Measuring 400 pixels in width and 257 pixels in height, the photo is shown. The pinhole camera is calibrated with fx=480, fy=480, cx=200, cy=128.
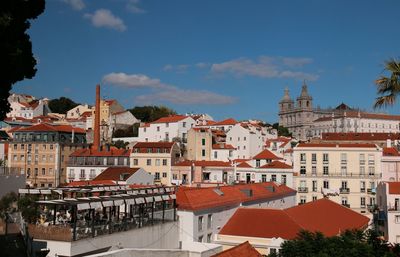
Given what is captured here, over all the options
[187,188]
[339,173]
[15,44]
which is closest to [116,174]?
[187,188]

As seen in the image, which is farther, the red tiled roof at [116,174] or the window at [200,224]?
the red tiled roof at [116,174]

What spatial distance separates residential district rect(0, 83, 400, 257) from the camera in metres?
23.9

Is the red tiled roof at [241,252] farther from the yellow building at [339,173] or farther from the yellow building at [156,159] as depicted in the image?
the yellow building at [156,159]

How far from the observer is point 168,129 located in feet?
304

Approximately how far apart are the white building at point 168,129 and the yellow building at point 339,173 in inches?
1330

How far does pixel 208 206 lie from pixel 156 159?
127 feet

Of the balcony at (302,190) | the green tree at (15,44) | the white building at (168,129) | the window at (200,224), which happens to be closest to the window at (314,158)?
the balcony at (302,190)

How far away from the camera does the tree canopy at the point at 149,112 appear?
421ft

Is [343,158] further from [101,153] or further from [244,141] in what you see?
[101,153]

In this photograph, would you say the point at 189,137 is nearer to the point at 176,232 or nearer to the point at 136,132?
the point at 136,132

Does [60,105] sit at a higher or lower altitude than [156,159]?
Result: higher

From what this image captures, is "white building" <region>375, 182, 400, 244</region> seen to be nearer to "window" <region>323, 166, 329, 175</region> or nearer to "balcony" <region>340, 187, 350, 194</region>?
"balcony" <region>340, 187, 350, 194</region>

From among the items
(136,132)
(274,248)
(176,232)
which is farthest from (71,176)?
(274,248)

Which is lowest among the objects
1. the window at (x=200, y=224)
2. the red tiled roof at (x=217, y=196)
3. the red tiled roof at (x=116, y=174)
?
the window at (x=200, y=224)
